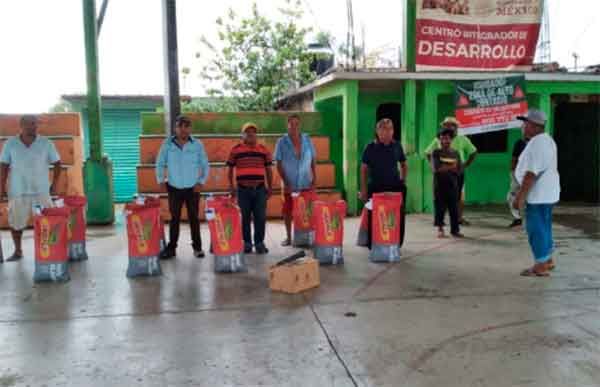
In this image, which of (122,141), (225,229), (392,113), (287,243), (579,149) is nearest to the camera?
(225,229)

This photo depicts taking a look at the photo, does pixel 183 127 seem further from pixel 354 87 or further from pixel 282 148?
pixel 354 87

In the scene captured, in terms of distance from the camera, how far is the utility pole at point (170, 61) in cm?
866

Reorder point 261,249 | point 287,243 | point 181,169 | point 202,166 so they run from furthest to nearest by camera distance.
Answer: point 287,243 → point 261,249 → point 202,166 → point 181,169

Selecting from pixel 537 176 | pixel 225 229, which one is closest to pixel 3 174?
pixel 225 229

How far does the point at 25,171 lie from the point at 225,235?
2.57 meters

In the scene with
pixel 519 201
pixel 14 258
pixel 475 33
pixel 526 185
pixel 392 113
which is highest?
pixel 475 33

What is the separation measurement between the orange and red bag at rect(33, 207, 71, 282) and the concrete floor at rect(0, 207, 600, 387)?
18 cm

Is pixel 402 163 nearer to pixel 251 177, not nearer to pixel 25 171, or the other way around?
pixel 251 177

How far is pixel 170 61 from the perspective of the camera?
873 cm

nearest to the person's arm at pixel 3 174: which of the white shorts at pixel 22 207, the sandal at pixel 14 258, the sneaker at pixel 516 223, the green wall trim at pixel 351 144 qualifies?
the white shorts at pixel 22 207

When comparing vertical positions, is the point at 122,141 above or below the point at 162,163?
above

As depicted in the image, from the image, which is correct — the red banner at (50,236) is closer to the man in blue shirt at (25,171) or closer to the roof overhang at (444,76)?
the man in blue shirt at (25,171)

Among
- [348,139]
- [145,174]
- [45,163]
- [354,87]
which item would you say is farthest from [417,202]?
[45,163]

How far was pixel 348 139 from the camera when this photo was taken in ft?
35.6
